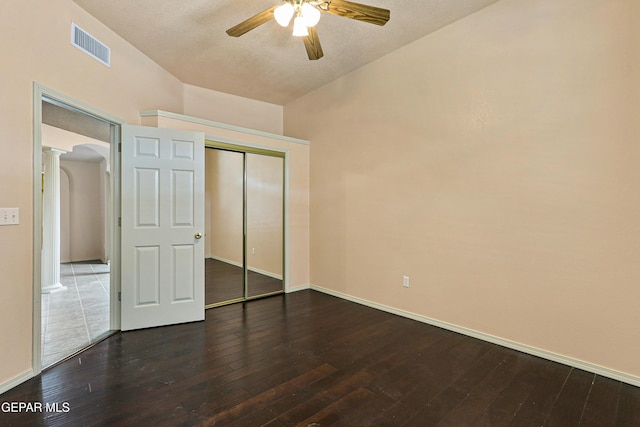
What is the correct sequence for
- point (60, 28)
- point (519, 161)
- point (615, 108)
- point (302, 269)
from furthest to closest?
1. point (302, 269)
2. point (519, 161)
3. point (60, 28)
4. point (615, 108)

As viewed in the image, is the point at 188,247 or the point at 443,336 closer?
the point at 443,336

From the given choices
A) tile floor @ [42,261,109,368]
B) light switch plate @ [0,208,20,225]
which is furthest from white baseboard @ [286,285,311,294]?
light switch plate @ [0,208,20,225]

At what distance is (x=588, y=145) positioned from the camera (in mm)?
2186

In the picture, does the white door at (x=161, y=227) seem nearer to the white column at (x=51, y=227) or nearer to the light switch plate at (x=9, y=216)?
the light switch plate at (x=9, y=216)

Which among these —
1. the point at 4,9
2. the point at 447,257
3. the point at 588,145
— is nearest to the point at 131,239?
the point at 4,9

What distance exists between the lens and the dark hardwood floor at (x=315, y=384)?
1707mm

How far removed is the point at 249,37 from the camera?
10.0 ft

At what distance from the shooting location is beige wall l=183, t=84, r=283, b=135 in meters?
4.25

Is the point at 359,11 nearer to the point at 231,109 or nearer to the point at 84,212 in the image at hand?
the point at 231,109

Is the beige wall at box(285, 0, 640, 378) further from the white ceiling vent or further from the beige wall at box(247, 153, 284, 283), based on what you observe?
the white ceiling vent

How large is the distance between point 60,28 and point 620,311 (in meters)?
4.80

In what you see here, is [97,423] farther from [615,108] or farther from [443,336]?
[615,108]

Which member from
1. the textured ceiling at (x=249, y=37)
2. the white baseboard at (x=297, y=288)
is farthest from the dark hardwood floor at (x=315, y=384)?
the textured ceiling at (x=249, y=37)

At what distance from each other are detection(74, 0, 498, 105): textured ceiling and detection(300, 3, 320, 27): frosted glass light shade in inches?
31.1
